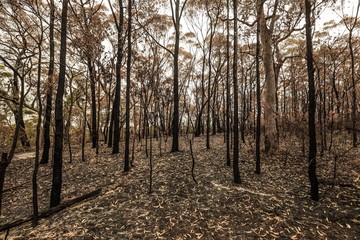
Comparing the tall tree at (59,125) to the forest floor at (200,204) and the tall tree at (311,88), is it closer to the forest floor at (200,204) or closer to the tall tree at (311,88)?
the forest floor at (200,204)

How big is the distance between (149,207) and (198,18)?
52.4ft

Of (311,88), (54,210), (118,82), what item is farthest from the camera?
(118,82)

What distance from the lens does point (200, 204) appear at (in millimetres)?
5246

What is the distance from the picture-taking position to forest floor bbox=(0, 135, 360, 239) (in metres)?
4.20

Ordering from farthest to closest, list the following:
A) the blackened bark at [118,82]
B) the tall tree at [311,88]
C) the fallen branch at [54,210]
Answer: the blackened bark at [118,82], the tall tree at [311,88], the fallen branch at [54,210]

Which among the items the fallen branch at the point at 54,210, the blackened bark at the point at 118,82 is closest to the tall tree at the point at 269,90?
the blackened bark at the point at 118,82

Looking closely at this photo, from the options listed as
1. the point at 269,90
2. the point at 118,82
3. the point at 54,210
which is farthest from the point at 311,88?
the point at 118,82

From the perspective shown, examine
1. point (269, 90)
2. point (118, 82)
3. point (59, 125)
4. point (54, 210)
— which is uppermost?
point (118, 82)

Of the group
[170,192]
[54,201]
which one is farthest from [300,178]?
[54,201]

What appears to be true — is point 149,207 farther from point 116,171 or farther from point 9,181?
point 9,181

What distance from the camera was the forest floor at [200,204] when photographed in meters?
4.20

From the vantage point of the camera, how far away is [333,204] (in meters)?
5.14

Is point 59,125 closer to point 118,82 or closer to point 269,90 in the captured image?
point 118,82

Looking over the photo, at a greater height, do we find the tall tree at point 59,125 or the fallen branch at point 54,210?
the tall tree at point 59,125
